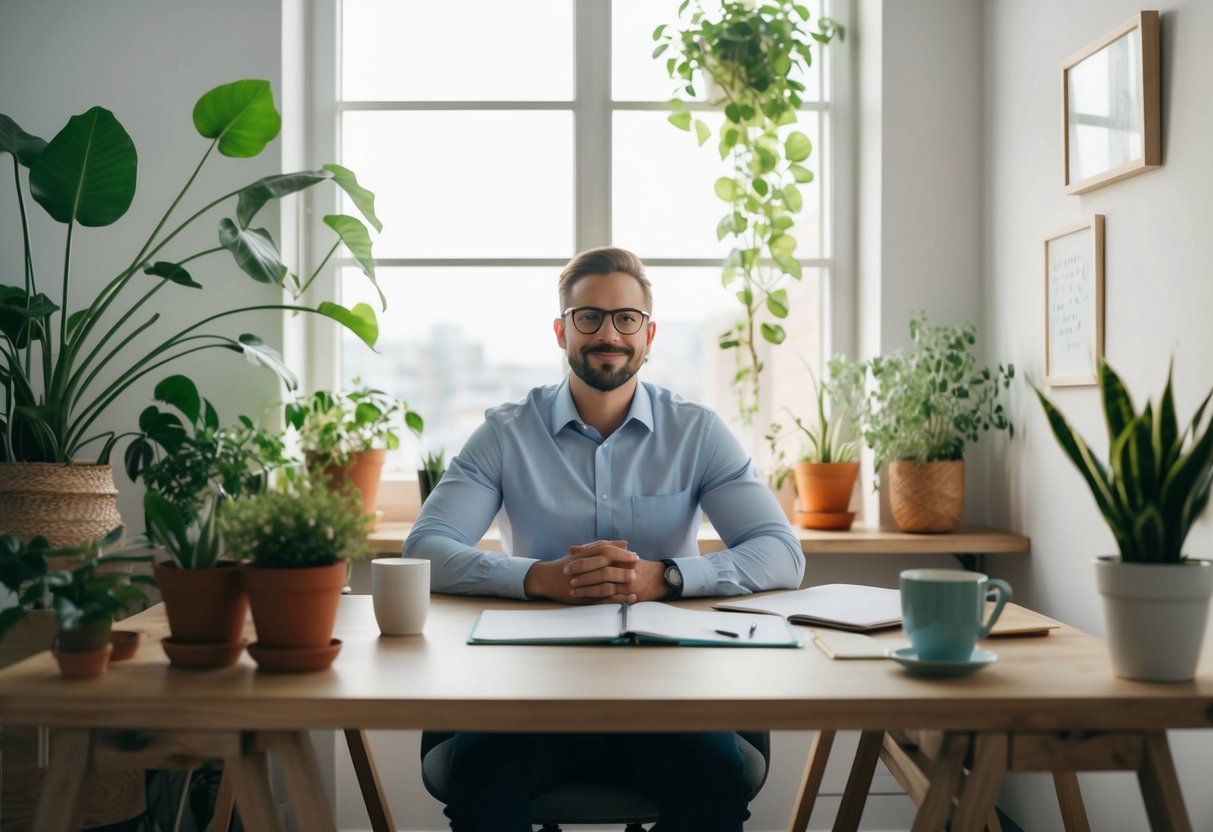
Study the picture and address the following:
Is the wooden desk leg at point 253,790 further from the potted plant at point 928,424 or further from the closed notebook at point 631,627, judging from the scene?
the potted plant at point 928,424

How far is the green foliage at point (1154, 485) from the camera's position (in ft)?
3.97

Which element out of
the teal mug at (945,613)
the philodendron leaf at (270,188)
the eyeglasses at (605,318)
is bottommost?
the teal mug at (945,613)

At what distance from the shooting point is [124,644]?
50.9 inches

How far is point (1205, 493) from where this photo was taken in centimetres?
120

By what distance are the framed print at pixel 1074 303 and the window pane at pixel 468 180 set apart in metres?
1.43

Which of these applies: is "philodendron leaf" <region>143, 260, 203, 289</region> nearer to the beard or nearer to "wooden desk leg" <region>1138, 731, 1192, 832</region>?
the beard

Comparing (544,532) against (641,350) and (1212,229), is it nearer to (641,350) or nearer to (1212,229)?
(641,350)

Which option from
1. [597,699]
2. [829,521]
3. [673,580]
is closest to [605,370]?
[673,580]

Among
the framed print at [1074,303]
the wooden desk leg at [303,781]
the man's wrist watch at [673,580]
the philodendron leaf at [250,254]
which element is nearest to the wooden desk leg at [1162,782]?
the man's wrist watch at [673,580]

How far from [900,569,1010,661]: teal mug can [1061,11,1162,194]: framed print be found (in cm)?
129

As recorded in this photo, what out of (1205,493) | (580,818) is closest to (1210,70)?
(1205,493)

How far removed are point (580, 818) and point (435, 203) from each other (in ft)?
6.89

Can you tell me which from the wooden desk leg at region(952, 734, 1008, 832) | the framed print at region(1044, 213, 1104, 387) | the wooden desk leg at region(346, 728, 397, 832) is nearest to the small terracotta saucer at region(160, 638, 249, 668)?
the wooden desk leg at region(346, 728, 397, 832)

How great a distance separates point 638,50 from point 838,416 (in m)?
1.32
